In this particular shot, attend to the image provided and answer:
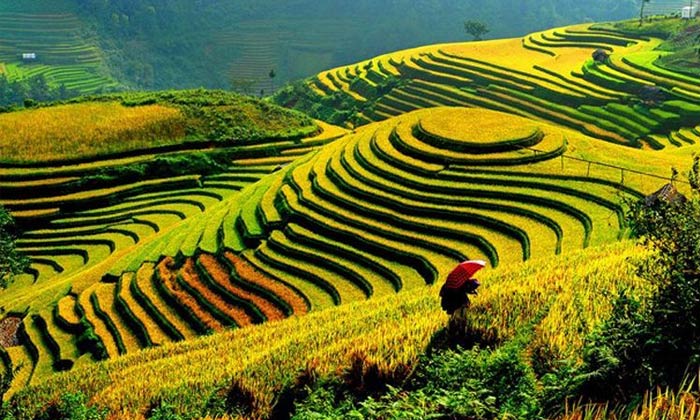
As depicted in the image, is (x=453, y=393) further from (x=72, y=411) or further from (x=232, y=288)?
(x=232, y=288)

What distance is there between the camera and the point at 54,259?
92.6 ft

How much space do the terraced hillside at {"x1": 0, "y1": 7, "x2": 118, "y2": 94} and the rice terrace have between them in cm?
6324

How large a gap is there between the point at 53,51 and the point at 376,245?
118 meters

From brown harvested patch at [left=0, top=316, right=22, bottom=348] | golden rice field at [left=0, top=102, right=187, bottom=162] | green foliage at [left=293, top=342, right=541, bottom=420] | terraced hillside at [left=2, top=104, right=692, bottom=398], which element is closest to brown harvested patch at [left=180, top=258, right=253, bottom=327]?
terraced hillside at [left=2, top=104, right=692, bottom=398]

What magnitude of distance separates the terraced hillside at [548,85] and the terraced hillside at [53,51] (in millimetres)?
54665

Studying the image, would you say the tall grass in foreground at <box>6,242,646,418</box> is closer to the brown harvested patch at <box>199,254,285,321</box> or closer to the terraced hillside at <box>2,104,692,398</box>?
the brown harvested patch at <box>199,254,285,321</box>

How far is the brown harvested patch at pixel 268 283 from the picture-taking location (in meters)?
17.8

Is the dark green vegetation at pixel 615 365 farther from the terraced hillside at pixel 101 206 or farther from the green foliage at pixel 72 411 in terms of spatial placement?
the terraced hillside at pixel 101 206

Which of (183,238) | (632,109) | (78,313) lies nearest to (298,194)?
(183,238)

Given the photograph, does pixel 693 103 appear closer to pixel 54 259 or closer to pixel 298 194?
pixel 298 194

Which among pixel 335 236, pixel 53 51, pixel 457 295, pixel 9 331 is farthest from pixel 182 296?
pixel 53 51

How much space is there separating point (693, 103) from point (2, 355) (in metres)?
41.1

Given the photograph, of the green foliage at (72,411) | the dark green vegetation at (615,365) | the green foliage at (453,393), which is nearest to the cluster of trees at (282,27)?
the green foliage at (72,411)

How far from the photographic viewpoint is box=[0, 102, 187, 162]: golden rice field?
117 feet
